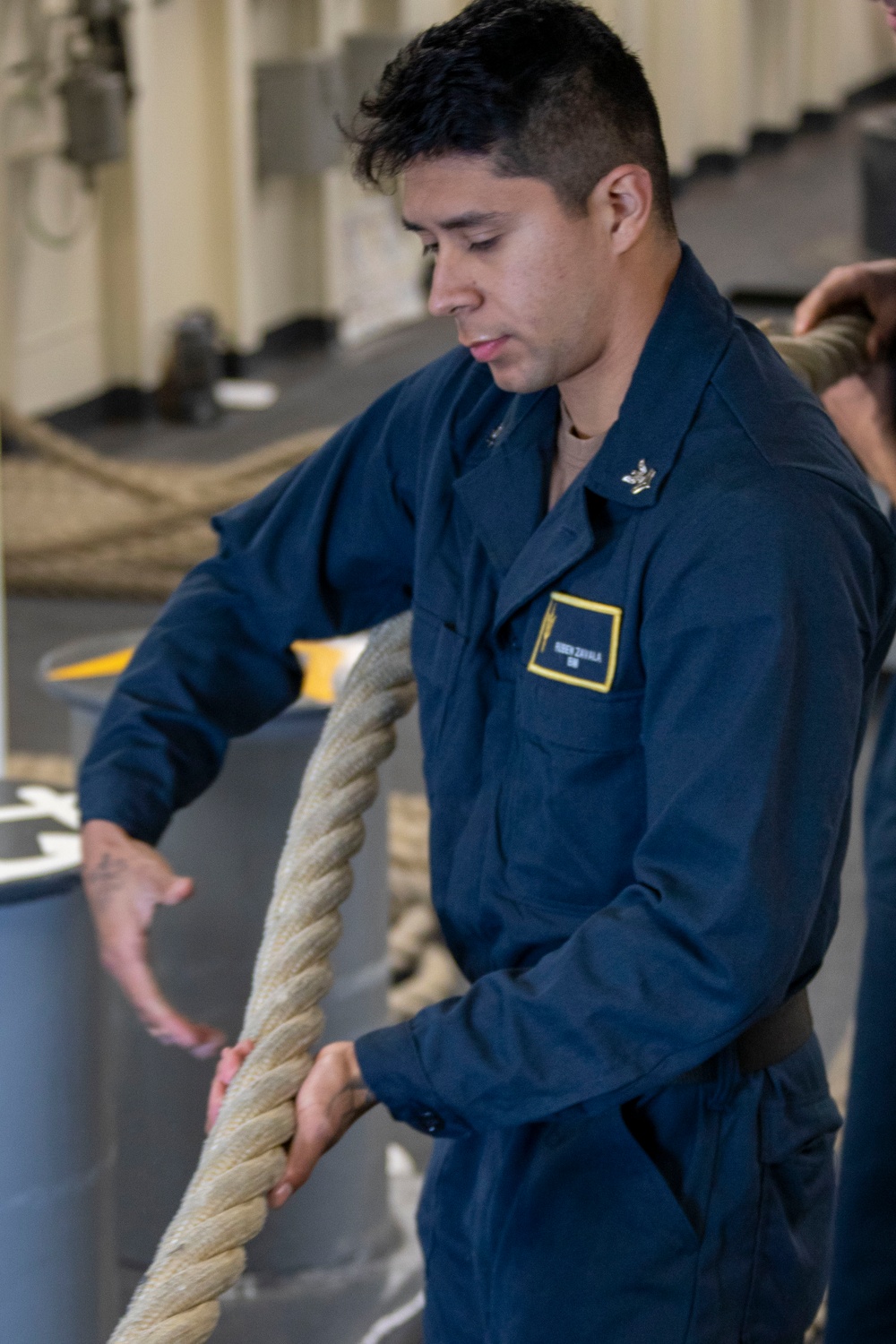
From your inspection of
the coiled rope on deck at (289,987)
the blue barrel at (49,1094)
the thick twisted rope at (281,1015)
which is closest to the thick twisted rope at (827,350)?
the coiled rope on deck at (289,987)

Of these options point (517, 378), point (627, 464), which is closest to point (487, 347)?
point (517, 378)

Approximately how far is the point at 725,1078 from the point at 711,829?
0.31m

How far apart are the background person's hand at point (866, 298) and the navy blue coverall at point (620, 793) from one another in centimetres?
50

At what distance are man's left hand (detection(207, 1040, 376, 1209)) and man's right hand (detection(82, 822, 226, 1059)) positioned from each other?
6.6 inches

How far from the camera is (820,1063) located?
1.58m

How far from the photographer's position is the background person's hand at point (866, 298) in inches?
78.8

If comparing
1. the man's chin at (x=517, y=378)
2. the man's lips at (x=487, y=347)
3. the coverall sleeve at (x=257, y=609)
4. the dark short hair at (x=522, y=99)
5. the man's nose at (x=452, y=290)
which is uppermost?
the dark short hair at (x=522, y=99)

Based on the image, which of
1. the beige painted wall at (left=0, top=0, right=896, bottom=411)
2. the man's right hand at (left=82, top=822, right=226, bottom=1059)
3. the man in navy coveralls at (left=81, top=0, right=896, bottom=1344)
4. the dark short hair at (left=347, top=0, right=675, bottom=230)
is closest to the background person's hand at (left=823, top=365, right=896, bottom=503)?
the man in navy coveralls at (left=81, top=0, right=896, bottom=1344)

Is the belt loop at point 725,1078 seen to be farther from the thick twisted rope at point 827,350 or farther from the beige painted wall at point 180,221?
the beige painted wall at point 180,221

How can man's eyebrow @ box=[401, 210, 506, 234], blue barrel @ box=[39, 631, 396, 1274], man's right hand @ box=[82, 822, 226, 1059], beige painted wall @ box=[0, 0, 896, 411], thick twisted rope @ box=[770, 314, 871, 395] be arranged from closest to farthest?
1. man's eyebrow @ box=[401, 210, 506, 234]
2. man's right hand @ box=[82, 822, 226, 1059]
3. thick twisted rope @ box=[770, 314, 871, 395]
4. blue barrel @ box=[39, 631, 396, 1274]
5. beige painted wall @ box=[0, 0, 896, 411]

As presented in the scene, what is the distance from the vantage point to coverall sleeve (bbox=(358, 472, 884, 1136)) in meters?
1.27

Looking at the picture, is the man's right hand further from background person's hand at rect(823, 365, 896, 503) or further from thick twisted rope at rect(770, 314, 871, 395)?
background person's hand at rect(823, 365, 896, 503)

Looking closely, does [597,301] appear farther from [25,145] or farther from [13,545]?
[25,145]

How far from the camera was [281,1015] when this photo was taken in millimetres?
1589
